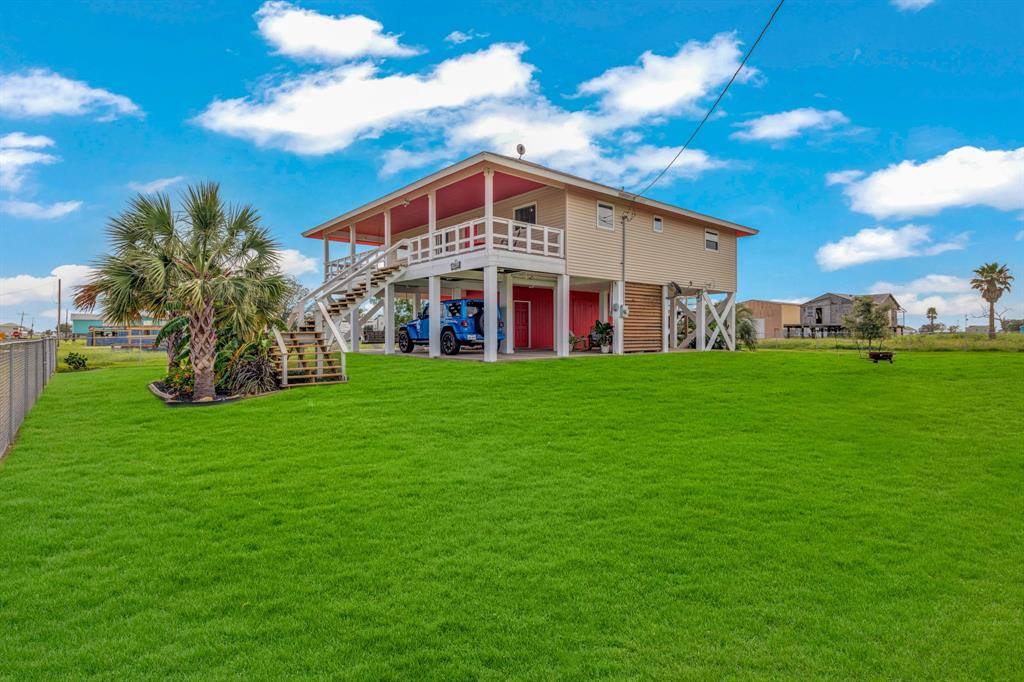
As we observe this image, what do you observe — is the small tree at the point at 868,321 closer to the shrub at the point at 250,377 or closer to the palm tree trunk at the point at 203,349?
the shrub at the point at 250,377

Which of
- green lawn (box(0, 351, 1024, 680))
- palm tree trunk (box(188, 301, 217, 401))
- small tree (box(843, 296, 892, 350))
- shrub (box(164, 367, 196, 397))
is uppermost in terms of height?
small tree (box(843, 296, 892, 350))

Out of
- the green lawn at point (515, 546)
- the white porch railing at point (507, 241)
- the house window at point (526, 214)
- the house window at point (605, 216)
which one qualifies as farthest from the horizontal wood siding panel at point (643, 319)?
the green lawn at point (515, 546)

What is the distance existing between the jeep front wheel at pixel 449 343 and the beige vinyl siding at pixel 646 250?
458 cm

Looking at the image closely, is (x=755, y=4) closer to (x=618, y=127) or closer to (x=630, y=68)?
(x=630, y=68)

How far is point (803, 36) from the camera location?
1333 centimetres

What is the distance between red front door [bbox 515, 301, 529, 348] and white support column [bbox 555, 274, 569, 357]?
464 centimetres

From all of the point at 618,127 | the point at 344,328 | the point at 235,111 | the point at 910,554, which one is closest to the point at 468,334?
the point at 618,127

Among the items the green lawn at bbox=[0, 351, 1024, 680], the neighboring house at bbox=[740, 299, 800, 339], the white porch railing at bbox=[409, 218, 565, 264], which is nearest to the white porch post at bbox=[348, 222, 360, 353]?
the white porch railing at bbox=[409, 218, 565, 264]

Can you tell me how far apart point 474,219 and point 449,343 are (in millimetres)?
4906

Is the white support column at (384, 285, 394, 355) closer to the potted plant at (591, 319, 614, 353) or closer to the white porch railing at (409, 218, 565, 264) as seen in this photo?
the white porch railing at (409, 218, 565, 264)

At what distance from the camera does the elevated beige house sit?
1795cm

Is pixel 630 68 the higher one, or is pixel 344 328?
pixel 630 68

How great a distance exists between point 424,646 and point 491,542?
5.07 feet

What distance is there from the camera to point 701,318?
25781 mm
